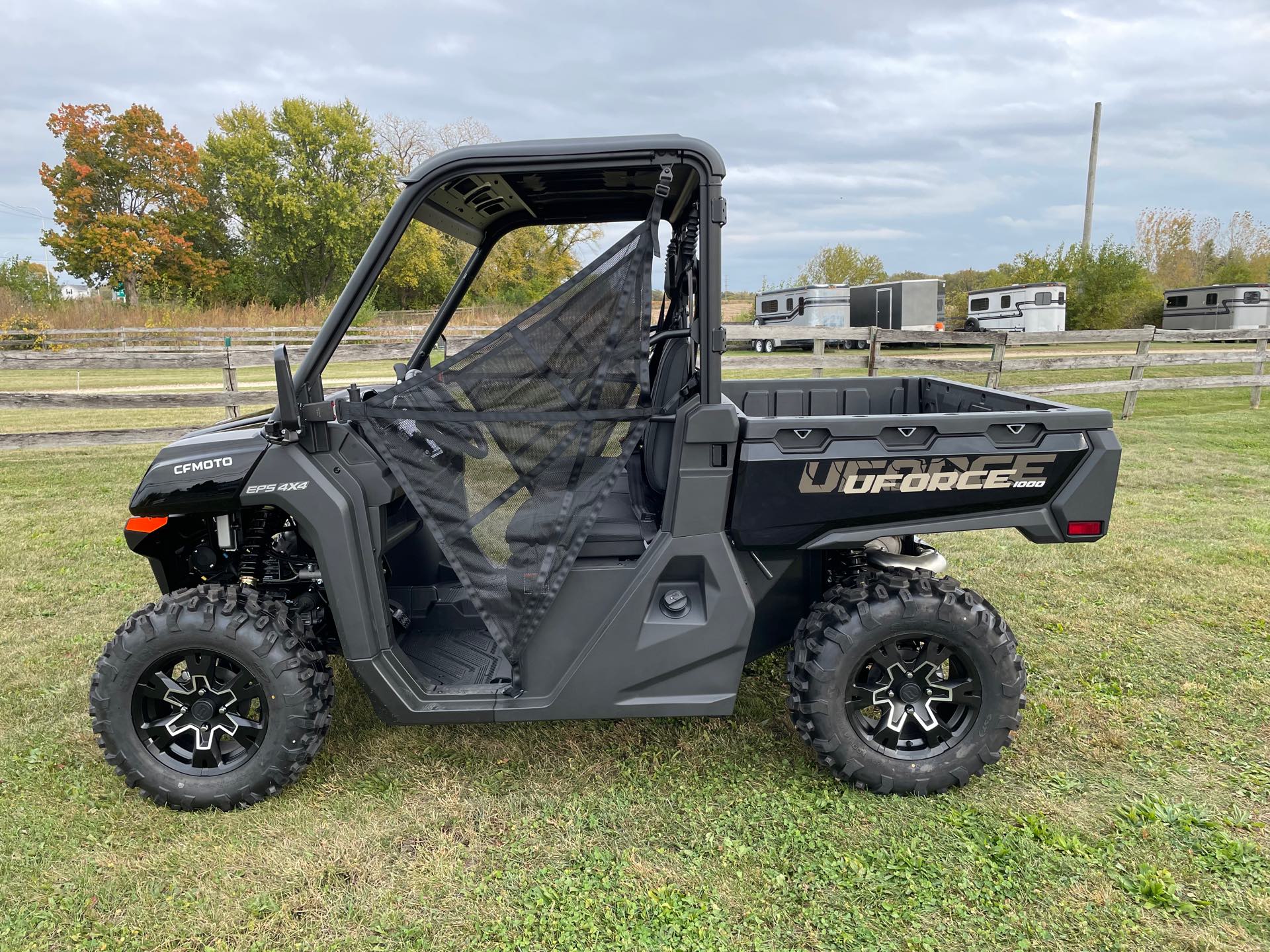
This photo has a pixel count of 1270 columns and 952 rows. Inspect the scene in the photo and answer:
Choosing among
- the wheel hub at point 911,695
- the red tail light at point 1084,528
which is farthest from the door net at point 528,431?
the red tail light at point 1084,528

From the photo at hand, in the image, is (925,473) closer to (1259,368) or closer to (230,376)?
(230,376)

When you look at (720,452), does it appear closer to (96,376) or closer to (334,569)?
(334,569)

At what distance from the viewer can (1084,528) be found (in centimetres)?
279

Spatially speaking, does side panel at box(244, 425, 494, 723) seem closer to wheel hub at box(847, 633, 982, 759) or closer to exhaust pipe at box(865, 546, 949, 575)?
wheel hub at box(847, 633, 982, 759)

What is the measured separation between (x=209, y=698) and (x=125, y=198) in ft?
152

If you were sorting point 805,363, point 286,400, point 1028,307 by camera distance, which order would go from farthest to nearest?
1. point 1028,307
2. point 805,363
3. point 286,400

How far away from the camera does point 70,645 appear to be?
4.23 m

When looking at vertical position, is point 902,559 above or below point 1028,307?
below

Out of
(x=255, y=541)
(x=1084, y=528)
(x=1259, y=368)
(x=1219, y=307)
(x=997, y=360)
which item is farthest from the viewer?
(x=1219, y=307)

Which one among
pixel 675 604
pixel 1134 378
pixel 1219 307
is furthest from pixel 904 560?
pixel 1219 307

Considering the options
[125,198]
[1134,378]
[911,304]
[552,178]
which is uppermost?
[125,198]

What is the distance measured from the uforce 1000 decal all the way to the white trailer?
83.4 ft

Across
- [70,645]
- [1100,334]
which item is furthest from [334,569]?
[1100,334]

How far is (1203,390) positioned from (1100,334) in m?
5.26
